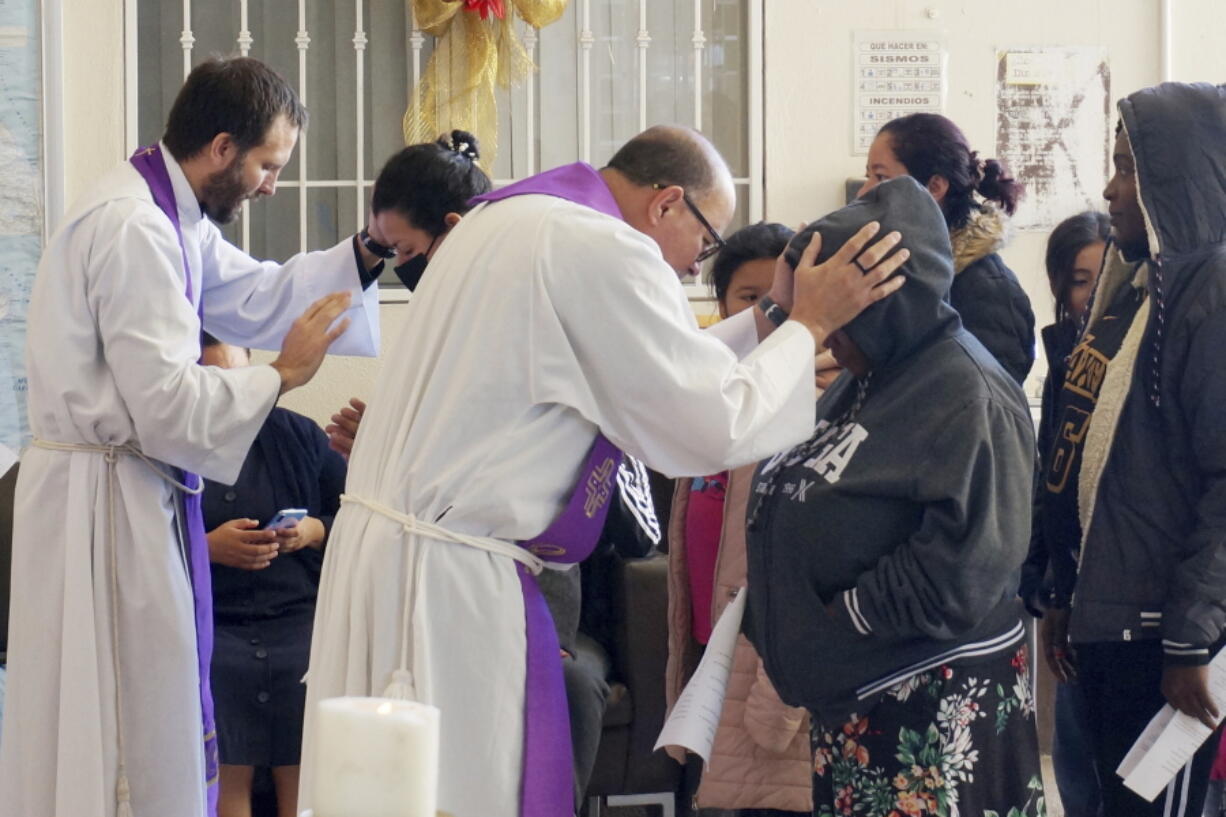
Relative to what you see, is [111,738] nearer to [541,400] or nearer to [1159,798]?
[541,400]

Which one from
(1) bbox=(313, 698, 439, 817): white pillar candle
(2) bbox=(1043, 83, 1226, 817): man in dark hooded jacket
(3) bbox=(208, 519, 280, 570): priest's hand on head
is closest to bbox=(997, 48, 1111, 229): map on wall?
(2) bbox=(1043, 83, 1226, 817): man in dark hooded jacket

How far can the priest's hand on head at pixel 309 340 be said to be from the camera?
258cm

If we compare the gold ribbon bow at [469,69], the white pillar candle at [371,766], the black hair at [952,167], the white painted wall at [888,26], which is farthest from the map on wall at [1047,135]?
the white pillar candle at [371,766]

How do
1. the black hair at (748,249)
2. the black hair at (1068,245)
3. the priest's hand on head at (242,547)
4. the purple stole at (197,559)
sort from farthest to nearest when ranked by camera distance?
the black hair at (1068,245) < the priest's hand on head at (242,547) < the black hair at (748,249) < the purple stole at (197,559)

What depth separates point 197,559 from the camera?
2574 mm

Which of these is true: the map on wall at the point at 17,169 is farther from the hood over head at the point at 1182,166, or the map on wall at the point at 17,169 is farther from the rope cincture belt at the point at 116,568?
the hood over head at the point at 1182,166

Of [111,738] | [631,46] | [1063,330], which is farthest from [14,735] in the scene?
[631,46]

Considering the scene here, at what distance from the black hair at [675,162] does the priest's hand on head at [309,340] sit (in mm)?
779

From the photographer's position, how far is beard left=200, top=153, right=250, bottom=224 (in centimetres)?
262

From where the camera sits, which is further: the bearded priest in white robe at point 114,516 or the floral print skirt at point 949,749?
the bearded priest in white robe at point 114,516

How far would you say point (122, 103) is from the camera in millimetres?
4297

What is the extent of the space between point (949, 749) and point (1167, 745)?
40 centimetres

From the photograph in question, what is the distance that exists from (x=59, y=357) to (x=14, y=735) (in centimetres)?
67

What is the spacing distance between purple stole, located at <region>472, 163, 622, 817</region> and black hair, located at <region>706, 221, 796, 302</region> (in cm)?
97
